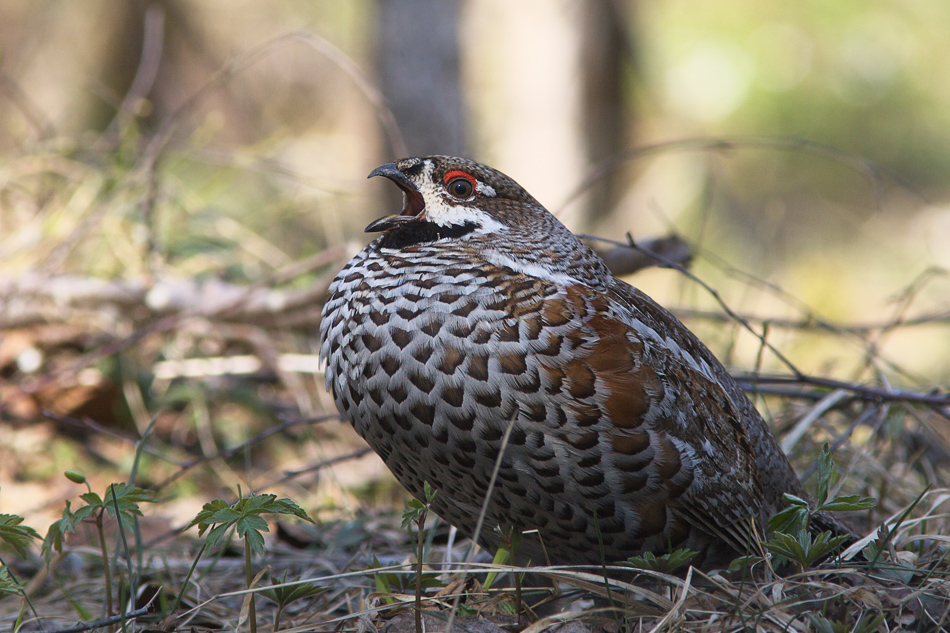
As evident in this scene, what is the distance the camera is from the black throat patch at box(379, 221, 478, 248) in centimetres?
269

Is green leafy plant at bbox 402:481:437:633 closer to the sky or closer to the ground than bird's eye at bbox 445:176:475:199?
closer to the ground

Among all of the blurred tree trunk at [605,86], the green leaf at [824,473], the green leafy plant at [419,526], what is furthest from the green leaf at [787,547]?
the blurred tree trunk at [605,86]

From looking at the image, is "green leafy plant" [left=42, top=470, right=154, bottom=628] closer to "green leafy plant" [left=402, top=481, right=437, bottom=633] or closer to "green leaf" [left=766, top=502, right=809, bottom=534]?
"green leafy plant" [left=402, top=481, right=437, bottom=633]

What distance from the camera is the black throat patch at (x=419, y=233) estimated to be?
8.82ft

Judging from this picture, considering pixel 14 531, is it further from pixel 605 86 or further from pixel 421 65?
pixel 605 86

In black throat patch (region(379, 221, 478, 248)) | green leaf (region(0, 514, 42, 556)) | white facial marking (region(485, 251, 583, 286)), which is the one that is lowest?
green leaf (region(0, 514, 42, 556))

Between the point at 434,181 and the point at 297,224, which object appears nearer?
the point at 434,181

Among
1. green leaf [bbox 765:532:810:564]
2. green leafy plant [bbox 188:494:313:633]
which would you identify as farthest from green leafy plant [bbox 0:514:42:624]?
green leaf [bbox 765:532:810:564]

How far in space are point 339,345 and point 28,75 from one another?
9.38 metres

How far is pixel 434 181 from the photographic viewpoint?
9.04ft

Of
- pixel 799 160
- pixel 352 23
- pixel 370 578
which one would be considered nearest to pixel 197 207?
pixel 370 578

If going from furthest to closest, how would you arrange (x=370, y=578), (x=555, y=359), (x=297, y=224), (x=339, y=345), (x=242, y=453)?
(x=297, y=224), (x=242, y=453), (x=370, y=578), (x=339, y=345), (x=555, y=359)

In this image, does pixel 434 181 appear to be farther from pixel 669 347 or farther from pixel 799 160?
pixel 799 160

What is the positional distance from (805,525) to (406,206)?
160 cm
